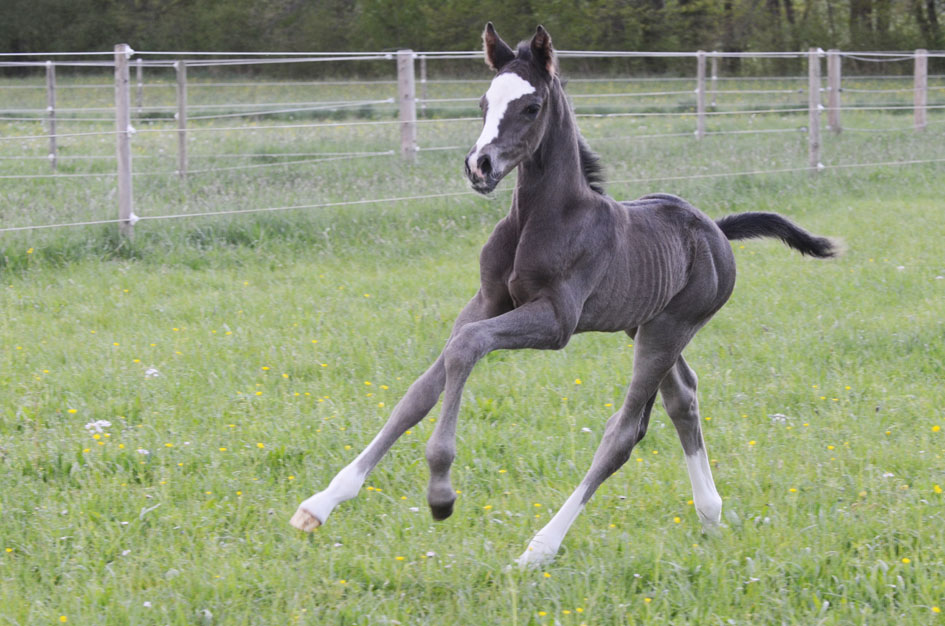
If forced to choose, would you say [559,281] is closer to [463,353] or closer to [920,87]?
[463,353]

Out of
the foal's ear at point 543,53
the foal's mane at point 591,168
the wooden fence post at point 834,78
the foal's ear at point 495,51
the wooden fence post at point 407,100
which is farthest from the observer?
the wooden fence post at point 834,78

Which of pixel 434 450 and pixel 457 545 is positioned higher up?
pixel 434 450

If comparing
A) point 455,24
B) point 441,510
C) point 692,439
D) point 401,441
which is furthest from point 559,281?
point 455,24

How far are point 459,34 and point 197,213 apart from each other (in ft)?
74.1

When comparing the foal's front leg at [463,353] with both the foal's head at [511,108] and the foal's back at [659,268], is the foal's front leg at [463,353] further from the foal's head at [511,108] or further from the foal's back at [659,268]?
the foal's head at [511,108]

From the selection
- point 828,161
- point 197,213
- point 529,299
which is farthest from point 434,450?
point 828,161

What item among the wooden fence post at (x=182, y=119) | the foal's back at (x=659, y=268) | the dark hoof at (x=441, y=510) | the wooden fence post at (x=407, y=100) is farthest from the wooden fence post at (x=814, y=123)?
the dark hoof at (x=441, y=510)

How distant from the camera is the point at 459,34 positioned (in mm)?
30719

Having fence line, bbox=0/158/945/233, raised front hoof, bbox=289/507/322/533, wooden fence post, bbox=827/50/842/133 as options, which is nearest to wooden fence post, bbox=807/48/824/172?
fence line, bbox=0/158/945/233

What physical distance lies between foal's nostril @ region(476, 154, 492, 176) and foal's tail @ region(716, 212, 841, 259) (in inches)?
62.9

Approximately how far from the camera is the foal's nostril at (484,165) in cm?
311

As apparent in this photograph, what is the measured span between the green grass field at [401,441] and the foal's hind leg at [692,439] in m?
0.14

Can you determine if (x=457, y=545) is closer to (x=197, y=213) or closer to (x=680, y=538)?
(x=680, y=538)

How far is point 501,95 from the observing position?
129 inches
